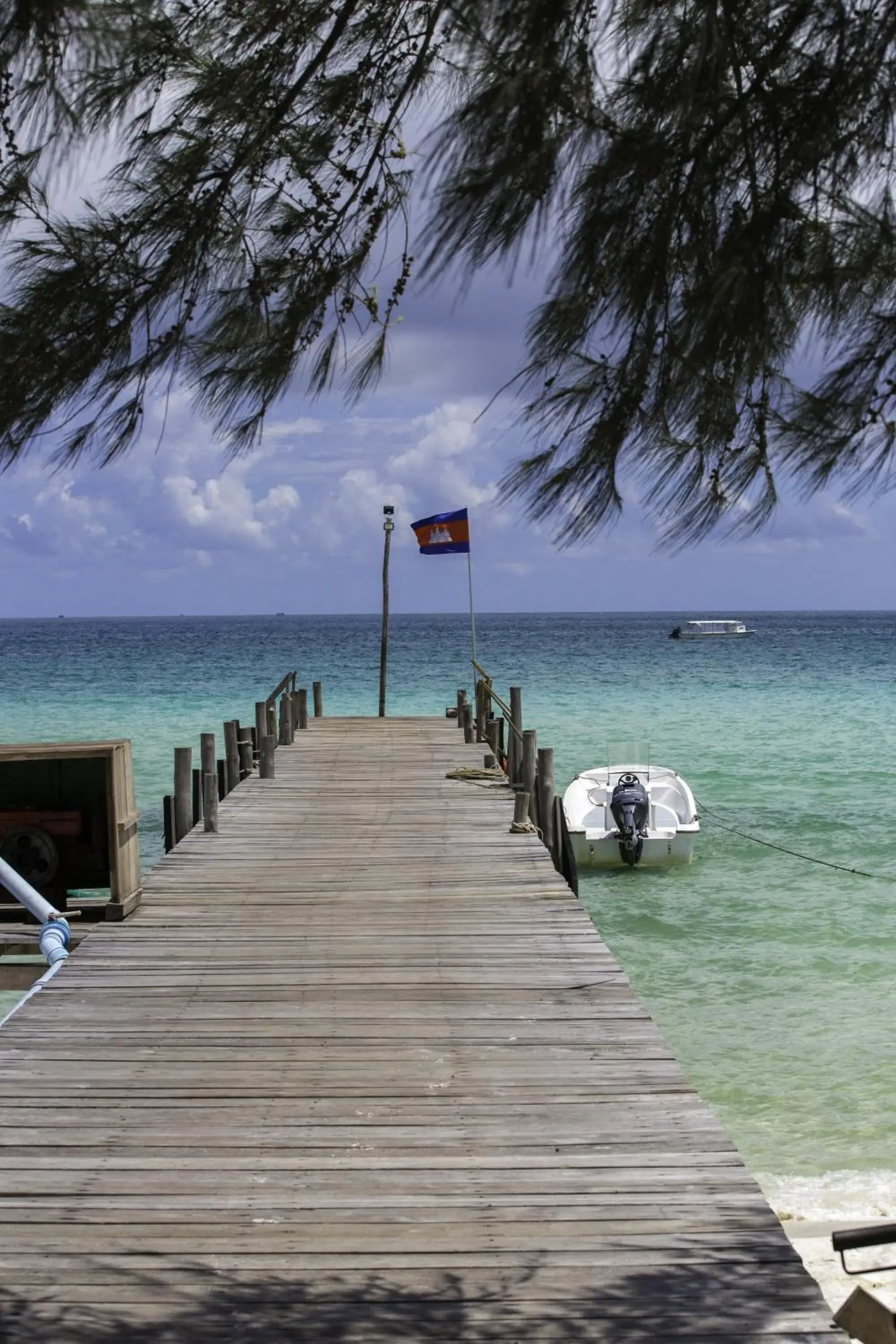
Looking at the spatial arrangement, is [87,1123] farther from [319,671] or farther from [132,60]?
[319,671]

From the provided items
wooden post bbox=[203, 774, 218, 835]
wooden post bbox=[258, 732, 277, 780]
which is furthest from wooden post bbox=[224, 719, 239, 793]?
wooden post bbox=[203, 774, 218, 835]

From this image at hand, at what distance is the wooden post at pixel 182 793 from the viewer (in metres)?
10.6

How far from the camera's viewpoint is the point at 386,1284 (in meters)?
3.75

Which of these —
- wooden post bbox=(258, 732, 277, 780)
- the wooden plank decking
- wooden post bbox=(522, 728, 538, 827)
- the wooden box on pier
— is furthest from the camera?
wooden post bbox=(258, 732, 277, 780)

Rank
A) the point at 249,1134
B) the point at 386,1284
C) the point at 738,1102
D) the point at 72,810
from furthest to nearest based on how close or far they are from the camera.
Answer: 1. the point at 72,810
2. the point at 738,1102
3. the point at 249,1134
4. the point at 386,1284

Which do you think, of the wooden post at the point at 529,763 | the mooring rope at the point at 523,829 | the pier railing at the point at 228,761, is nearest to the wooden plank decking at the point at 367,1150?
the mooring rope at the point at 523,829

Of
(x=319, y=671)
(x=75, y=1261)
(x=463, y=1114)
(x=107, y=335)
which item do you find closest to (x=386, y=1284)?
(x=75, y=1261)

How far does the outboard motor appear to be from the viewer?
16.1 metres

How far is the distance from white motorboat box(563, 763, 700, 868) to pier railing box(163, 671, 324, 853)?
3.91 metres

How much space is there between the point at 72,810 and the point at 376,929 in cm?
365

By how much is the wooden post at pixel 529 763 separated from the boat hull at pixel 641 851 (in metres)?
3.61

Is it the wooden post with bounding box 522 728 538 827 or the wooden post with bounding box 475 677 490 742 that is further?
the wooden post with bounding box 475 677 490 742

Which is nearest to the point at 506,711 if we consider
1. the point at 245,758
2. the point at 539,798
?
the point at 539,798

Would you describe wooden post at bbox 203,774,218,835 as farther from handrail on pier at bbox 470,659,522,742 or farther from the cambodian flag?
the cambodian flag
